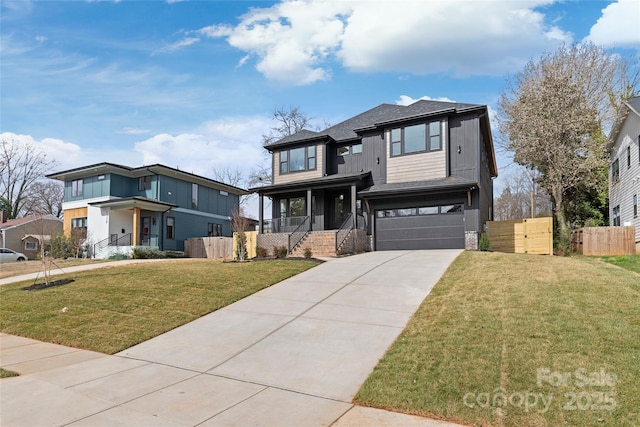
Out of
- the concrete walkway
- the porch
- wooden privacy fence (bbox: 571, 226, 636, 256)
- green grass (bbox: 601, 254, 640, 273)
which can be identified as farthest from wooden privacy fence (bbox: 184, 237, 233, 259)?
green grass (bbox: 601, 254, 640, 273)

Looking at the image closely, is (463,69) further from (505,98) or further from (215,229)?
(215,229)

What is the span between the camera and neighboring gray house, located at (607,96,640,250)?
699 inches

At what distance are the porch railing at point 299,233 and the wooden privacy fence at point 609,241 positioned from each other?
42.7 ft

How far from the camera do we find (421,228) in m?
18.9

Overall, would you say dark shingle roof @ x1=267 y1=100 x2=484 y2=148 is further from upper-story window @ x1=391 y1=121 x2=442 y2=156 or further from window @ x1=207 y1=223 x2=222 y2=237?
window @ x1=207 y1=223 x2=222 y2=237

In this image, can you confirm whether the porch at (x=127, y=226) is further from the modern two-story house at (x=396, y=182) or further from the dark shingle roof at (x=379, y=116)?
the dark shingle roof at (x=379, y=116)

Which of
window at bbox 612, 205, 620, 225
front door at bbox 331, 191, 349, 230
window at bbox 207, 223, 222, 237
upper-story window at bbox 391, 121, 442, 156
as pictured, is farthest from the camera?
window at bbox 207, 223, 222, 237

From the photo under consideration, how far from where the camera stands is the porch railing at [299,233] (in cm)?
1981

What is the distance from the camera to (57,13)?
11.1 m

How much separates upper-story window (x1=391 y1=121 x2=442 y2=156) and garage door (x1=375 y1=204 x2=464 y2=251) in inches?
120

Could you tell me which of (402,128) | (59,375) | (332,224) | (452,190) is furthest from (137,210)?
(59,375)

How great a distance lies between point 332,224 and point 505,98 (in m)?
13.9

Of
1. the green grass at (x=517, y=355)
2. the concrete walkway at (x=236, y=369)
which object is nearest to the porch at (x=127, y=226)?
the concrete walkway at (x=236, y=369)

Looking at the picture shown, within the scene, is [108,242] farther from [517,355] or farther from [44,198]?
[44,198]
